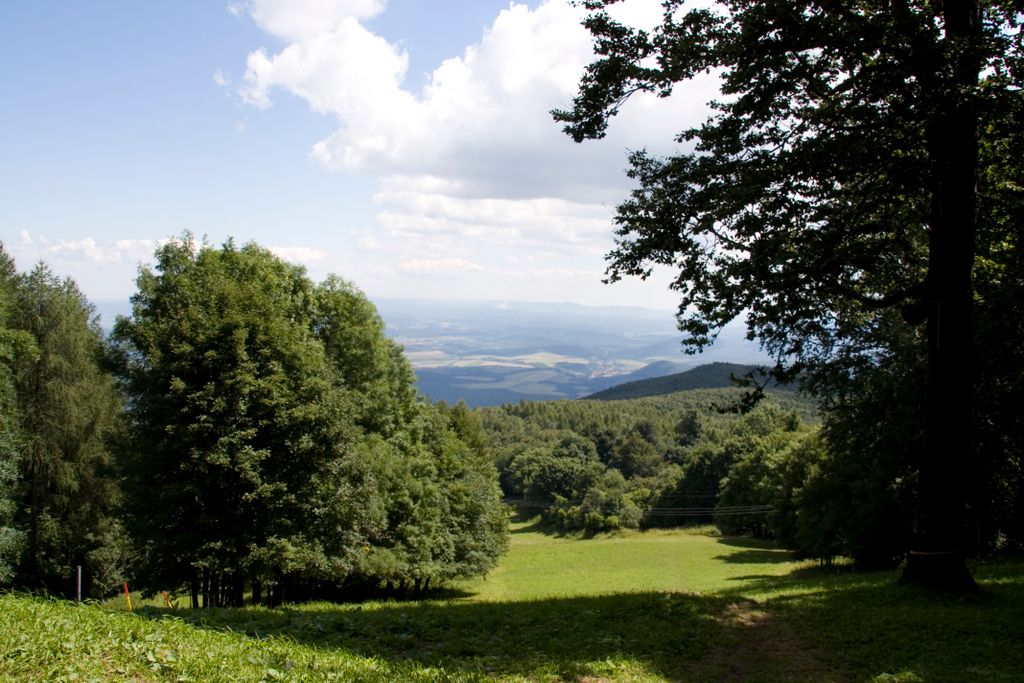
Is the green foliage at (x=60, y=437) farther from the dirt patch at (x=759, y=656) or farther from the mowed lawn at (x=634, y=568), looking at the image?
the dirt patch at (x=759, y=656)

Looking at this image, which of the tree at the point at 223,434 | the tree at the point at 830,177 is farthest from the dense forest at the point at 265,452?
the tree at the point at 830,177

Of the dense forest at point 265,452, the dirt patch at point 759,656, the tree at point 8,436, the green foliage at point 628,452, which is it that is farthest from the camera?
the green foliage at point 628,452

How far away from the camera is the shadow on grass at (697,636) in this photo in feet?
25.5

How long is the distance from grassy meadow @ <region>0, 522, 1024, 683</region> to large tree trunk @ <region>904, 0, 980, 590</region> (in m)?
0.87

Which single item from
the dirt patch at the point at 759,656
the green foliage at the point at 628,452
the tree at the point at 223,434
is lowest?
the green foliage at the point at 628,452

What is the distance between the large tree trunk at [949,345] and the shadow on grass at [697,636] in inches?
35.1

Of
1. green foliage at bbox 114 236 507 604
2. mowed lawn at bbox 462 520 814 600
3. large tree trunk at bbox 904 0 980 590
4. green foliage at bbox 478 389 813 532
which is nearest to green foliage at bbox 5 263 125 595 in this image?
green foliage at bbox 114 236 507 604

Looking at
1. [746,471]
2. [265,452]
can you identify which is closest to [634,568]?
[265,452]

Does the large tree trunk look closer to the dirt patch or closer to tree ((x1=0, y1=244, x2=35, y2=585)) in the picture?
the dirt patch

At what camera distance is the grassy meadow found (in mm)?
6238

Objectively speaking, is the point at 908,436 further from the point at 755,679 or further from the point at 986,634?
the point at 755,679

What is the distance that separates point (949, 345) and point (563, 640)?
8.07 m

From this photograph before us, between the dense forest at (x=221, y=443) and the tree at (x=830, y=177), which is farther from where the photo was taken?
the dense forest at (x=221, y=443)

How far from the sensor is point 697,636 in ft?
30.3
